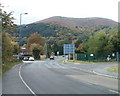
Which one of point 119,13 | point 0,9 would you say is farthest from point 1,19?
point 119,13

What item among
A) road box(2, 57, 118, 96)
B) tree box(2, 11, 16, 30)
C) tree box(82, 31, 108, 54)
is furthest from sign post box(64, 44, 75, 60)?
road box(2, 57, 118, 96)

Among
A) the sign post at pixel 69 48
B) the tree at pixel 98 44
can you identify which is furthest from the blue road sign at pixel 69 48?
the tree at pixel 98 44

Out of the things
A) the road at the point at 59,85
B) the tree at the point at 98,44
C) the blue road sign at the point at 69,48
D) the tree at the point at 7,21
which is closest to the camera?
the road at the point at 59,85

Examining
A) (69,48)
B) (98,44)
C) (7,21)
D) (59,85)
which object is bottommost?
(59,85)

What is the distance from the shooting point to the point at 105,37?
80.2 metres

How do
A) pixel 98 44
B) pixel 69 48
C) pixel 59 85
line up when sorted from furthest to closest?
Answer: pixel 98 44
pixel 69 48
pixel 59 85

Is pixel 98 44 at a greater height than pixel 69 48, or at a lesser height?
greater

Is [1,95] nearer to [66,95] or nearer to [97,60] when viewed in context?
[66,95]

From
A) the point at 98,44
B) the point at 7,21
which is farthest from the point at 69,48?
the point at 7,21

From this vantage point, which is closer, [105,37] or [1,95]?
[1,95]

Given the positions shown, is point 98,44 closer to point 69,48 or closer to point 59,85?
point 69,48

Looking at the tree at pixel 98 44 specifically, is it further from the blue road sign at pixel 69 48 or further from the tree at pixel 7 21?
the tree at pixel 7 21

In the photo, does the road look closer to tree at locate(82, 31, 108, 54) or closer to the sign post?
the sign post

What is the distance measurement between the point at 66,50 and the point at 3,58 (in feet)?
147
